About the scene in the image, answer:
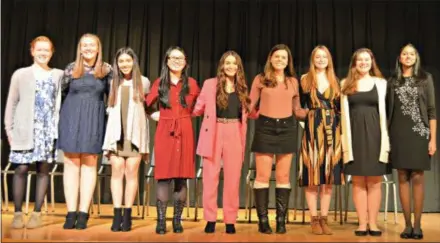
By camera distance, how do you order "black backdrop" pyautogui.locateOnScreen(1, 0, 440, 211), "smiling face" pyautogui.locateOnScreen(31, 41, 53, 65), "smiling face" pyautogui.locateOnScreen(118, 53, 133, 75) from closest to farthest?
"smiling face" pyautogui.locateOnScreen(118, 53, 133, 75)
"smiling face" pyautogui.locateOnScreen(31, 41, 53, 65)
"black backdrop" pyautogui.locateOnScreen(1, 0, 440, 211)

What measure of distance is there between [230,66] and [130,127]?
3.06ft

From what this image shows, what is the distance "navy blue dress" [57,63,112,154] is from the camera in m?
3.76

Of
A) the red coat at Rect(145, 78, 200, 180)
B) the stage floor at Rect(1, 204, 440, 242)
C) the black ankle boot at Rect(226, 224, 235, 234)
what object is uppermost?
the red coat at Rect(145, 78, 200, 180)

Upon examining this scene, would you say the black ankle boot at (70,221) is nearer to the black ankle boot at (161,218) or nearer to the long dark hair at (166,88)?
the black ankle boot at (161,218)

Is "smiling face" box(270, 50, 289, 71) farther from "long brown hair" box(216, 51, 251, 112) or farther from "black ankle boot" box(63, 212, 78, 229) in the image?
"black ankle boot" box(63, 212, 78, 229)

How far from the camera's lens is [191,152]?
3783 millimetres

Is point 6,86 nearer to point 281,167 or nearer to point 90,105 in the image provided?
point 90,105

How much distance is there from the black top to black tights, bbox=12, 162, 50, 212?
150 centimetres

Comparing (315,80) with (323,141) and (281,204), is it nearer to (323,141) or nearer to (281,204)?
(323,141)

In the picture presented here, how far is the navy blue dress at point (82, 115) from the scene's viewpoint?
3.76m

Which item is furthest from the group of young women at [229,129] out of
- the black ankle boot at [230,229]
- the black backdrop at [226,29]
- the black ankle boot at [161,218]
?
the black backdrop at [226,29]

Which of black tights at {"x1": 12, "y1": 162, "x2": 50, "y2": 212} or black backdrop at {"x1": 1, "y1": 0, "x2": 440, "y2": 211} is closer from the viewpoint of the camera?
black tights at {"x1": 12, "y1": 162, "x2": 50, "y2": 212}

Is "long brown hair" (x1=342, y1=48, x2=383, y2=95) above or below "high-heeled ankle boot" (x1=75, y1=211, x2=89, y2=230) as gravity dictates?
above

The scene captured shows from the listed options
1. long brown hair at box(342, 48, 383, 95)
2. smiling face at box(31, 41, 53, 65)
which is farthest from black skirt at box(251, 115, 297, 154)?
smiling face at box(31, 41, 53, 65)
